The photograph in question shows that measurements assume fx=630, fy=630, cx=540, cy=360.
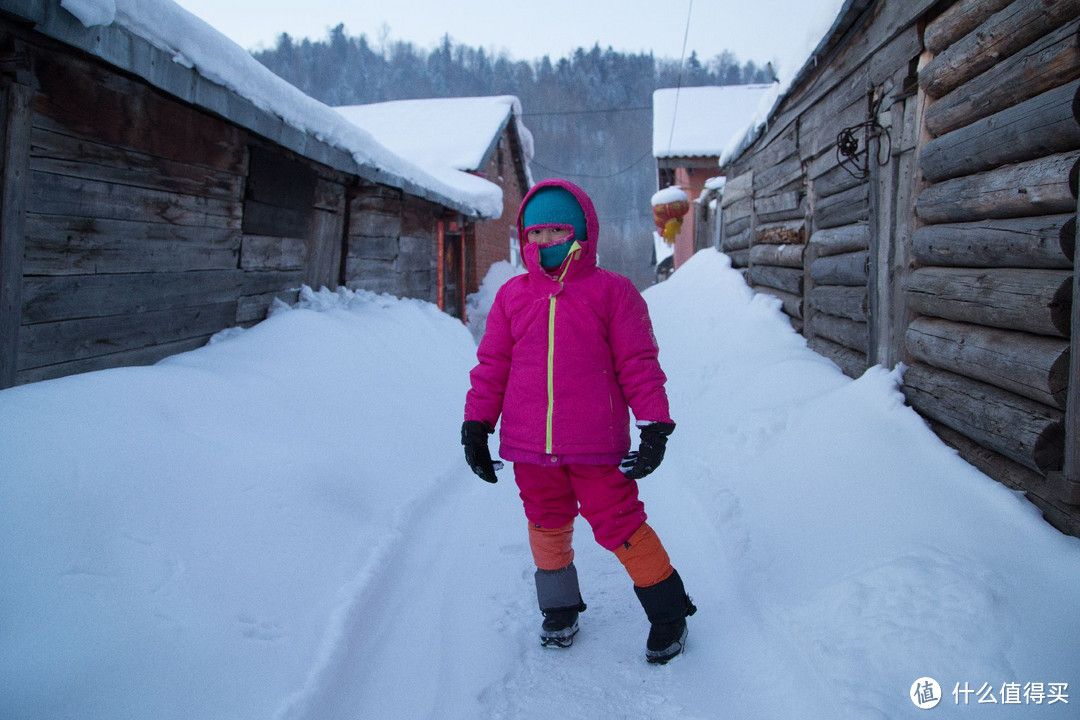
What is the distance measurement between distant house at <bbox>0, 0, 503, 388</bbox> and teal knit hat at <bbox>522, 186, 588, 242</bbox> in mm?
1887

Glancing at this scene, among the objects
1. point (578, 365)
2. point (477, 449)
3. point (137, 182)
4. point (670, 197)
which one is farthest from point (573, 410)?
point (670, 197)

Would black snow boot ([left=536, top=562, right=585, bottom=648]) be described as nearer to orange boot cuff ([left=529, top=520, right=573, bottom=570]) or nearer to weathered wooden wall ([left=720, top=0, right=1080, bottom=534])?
orange boot cuff ([left=529, top=520, right=573, bottom=570])

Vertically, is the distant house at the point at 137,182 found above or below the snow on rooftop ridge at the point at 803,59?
below

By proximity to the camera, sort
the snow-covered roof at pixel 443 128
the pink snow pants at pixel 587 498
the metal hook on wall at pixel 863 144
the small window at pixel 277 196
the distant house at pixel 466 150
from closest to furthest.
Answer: the pink snow pants at pixel 587 498 < the metal hook on wall at pixel 863 144 < the small window at pixel 277 196 < the distant house at pixel 466 150 < the snow-covered roof at pixel 443 128

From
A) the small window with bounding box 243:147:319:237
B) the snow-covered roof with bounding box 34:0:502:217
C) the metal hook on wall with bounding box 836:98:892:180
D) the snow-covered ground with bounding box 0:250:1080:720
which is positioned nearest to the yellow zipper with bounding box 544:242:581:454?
the snow-covered ground with bounding box 0:250:1080:720

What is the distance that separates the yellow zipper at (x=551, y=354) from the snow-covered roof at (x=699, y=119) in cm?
1473

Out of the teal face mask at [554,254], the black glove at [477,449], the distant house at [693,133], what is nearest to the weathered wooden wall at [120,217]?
the black glove at [477,449]

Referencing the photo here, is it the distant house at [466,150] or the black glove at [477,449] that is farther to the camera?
the distant house at [466,150]

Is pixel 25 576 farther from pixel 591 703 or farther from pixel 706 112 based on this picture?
pixel 706 112

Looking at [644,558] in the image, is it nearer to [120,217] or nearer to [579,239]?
[579,239]

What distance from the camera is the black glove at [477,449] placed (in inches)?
93.4

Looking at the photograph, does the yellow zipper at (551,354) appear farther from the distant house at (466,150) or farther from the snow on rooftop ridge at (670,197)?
the snow on rooftop ridge at (670,197)

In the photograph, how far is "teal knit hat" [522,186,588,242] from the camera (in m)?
2.30

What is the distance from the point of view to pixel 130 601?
6.22 ft
